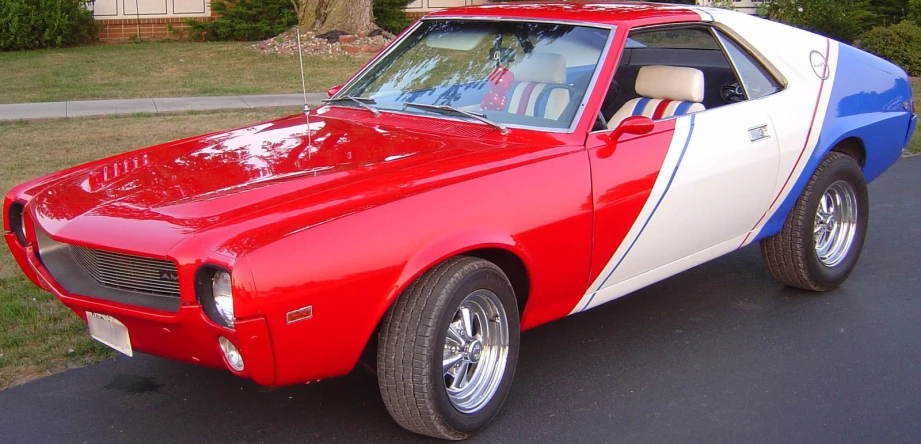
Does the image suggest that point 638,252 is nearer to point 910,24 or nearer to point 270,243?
point 270,243

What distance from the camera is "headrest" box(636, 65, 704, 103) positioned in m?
4.77

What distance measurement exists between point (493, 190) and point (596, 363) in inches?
49.9

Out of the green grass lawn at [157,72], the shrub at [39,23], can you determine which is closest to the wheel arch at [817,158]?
the green grass lawn at [157,72]

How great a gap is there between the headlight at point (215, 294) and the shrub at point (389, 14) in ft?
52.9

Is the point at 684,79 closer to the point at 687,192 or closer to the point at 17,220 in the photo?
the point at 687,192

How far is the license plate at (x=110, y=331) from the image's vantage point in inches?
139

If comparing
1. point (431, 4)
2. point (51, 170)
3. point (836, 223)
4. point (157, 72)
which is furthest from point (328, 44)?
point (836, 223)

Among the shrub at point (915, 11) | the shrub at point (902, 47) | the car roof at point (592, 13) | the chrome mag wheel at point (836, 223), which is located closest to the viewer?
the car roof at point (592, 13)

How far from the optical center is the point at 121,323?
350cm

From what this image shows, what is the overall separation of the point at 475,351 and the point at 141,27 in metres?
16.2

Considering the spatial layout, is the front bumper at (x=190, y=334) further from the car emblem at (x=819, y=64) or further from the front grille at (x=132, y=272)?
the car emblem at (x=819, y=64)

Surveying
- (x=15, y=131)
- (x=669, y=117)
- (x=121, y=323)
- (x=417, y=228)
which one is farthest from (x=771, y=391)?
(x=15, y=131)

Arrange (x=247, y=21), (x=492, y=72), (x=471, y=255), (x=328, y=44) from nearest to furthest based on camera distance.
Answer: (x=471, y=255), (x=492, y=72), (x=328, y=44), (x=247, y=21)

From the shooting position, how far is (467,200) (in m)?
3.68
